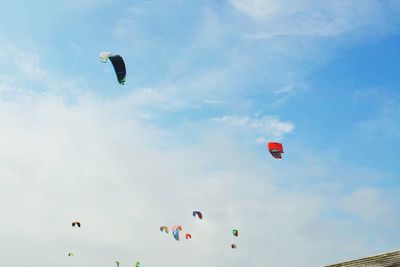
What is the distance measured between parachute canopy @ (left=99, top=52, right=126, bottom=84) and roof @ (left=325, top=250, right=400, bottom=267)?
12763mm

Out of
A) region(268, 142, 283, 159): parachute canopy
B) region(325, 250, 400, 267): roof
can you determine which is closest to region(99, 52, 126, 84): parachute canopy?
region(268, 142, 283, 159): parachute canopy

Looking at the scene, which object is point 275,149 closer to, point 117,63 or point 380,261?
point 117,63

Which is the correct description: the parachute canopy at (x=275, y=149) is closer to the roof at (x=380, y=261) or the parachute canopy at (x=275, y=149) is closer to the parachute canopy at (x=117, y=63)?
the parachute canopy at (x=117, y=63)

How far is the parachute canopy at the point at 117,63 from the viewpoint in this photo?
2046cm

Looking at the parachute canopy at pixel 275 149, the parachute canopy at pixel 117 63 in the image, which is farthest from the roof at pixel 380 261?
the parachute canopy at pixel 117 63

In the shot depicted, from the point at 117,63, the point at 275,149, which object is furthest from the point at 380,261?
the point at 117,63

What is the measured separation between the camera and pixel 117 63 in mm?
20688

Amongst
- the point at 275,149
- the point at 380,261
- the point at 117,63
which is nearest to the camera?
the point at 380,261

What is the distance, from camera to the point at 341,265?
12.7 m

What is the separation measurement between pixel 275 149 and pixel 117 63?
9.48 meters

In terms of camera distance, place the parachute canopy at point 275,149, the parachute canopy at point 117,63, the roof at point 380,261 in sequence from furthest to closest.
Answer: the parachute canopy at point 275,149, the parachute canopy at point 117,63, the roof at point 380,261

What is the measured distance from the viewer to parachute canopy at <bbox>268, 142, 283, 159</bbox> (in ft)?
76.6

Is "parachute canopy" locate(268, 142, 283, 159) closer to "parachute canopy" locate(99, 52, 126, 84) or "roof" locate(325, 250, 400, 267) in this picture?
"parachute canopy" locate(99, 52, 126, 84)

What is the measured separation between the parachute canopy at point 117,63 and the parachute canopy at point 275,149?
28.4 feet
